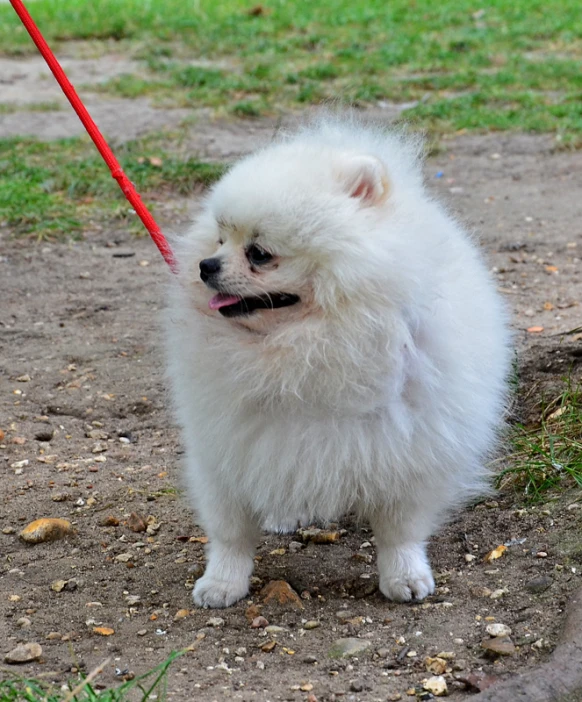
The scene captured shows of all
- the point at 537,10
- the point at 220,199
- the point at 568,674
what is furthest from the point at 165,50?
the point at 568,674

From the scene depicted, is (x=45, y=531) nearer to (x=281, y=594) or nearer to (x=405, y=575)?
(x=281, y=594)

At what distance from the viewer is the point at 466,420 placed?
272 centimetres

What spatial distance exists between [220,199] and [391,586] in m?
1.19

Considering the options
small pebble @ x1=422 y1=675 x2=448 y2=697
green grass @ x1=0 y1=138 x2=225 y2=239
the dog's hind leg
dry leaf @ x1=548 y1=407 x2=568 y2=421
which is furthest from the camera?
green grass @ x1=0 y1=138 x2=225 y2=239

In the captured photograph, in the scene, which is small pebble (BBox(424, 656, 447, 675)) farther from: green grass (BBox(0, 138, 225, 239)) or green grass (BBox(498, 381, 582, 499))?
green grass (BBox(0, 138, 225, 239))

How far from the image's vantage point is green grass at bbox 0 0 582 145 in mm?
8523

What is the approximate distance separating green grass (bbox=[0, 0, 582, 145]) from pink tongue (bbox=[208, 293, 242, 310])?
5.28 metres

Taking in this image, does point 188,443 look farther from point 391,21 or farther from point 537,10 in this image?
point 537,10

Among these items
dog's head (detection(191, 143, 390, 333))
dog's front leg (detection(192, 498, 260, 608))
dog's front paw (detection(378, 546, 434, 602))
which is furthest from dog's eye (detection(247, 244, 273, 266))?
dog's front paw (detection(378, 546, 434, 602))

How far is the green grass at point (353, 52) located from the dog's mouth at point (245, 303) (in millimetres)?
5291

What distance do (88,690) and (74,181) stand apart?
492 cm

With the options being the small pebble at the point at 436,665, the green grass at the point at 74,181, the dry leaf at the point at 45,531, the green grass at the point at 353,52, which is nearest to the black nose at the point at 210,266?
the small pebble at the point at 436,665

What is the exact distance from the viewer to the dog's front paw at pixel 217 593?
2.88 metres

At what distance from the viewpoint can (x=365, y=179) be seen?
2.47 meters
